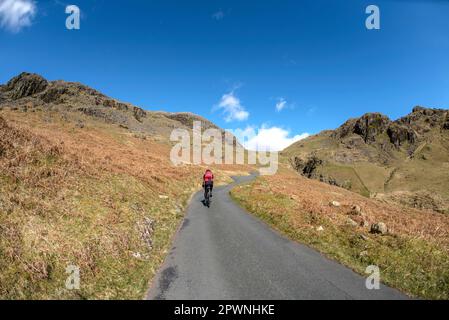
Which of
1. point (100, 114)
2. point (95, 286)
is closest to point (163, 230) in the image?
point (95, 286)

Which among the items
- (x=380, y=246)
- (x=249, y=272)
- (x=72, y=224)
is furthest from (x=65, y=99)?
(x=380, y=246)

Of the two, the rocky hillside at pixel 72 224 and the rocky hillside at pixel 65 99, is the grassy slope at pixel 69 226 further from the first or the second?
the rocky hillside at pixel 65 99

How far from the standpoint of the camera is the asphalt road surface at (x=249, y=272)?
846 cm

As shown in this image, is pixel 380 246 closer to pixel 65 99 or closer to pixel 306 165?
pixel 65 99

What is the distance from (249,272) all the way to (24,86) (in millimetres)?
163593

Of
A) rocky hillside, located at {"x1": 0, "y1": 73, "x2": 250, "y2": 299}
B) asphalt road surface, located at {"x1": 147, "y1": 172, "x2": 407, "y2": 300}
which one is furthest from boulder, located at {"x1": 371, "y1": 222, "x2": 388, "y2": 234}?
rocky hillside, located at {"x1": 0, "y1": 73, "x2": 250, "y2": 299}

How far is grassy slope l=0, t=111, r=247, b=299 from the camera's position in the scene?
27.1ft

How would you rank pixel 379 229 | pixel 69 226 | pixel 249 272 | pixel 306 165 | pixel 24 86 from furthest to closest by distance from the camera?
pixel 306 165
pixel 24 86
pixel 379 229
pixel 69 226
pixel 249 272

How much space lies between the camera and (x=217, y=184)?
1662 inches

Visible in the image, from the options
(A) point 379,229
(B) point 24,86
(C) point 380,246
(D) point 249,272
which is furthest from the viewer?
(B) point 24,86

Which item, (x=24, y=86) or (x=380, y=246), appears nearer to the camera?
(x=380, y=246)

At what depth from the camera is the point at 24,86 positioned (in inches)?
5433

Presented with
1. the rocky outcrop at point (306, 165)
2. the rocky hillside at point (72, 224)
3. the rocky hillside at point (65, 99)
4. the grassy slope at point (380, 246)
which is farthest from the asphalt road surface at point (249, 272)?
the rocky outcrop at point (306, 165)

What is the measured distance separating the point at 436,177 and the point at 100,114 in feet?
641
